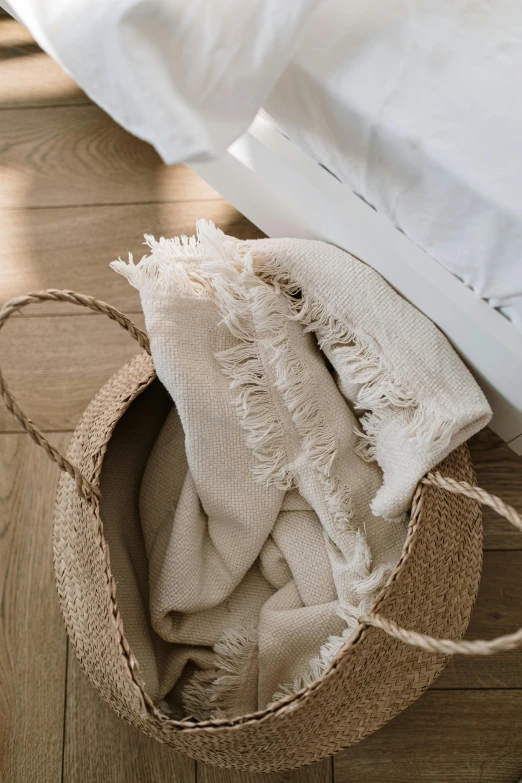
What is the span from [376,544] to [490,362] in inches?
9.0

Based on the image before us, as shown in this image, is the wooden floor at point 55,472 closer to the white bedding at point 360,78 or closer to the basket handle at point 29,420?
the basket handle at point 29,420

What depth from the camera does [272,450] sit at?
69cm

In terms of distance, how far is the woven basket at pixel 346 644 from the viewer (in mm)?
536

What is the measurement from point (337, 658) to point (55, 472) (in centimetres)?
Result: 48

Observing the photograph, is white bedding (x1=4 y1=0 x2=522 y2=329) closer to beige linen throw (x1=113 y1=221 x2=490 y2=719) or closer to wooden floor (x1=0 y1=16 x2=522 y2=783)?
beige linen throw (x1=113 y1=221 x2=490 y2=719)

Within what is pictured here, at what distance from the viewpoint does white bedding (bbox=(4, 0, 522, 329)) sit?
478 mm

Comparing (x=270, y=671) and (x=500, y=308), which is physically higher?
(x=500, y=308)

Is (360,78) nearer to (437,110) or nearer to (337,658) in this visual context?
(437,110)

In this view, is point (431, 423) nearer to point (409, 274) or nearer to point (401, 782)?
point (409, 274)

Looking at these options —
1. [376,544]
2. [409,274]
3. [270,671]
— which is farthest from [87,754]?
[409,274]

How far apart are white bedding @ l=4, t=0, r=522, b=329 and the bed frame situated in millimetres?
44

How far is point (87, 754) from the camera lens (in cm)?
76

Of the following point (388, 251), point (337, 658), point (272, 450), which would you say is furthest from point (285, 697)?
point (388, 251)

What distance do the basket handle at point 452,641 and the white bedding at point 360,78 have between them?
170 millimetres
